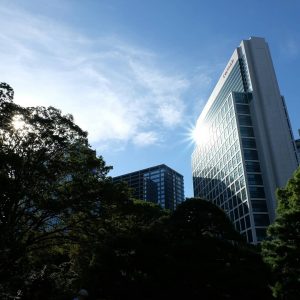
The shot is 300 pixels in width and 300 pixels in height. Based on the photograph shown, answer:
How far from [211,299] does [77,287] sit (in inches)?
328

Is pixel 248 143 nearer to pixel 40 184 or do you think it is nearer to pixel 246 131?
pixel 246 131

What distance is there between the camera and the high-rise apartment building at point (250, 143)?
80.5 metres

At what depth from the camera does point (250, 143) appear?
88062 millimetres

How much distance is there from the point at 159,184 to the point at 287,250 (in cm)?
11572

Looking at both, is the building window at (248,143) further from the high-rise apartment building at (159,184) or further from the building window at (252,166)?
the high-rise apartment building at (159,184)

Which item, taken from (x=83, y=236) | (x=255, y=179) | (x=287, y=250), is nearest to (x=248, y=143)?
(x=255, y=179)

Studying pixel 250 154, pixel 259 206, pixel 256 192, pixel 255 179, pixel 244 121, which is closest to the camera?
pixel 259 206

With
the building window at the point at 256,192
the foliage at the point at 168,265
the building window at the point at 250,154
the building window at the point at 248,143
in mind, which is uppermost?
the building window at the point at 248,143

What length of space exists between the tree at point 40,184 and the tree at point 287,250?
10480 millimetres

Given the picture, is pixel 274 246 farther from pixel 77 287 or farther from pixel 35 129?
pixel 35 129

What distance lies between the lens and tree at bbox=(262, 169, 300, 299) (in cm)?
2020

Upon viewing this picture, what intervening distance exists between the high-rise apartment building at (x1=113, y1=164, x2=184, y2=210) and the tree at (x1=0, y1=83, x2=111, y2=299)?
94860mm

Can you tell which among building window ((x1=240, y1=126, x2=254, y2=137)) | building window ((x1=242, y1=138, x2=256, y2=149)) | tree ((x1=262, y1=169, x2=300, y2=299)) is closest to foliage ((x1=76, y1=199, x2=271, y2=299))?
tree ((x1=262, y1=169, x2=300, y2=299))

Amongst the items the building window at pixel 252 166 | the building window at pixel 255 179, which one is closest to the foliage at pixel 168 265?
the building window at pixel 255 179
